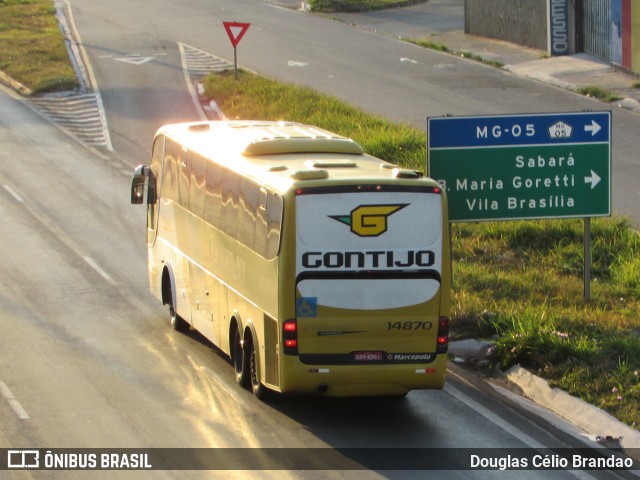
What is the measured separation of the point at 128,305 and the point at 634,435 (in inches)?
364

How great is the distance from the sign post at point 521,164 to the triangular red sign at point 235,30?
17.8 metres

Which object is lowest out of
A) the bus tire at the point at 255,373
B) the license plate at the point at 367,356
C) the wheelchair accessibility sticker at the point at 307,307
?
the bus tire at the point at 255,373

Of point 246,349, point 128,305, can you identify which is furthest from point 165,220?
point 246,349

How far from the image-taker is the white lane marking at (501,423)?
1195cm

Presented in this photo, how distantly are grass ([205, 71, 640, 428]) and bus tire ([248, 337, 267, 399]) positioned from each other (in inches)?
Result: 127

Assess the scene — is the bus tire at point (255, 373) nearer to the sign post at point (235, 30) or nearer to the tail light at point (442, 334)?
the tail light at point (442, 334)

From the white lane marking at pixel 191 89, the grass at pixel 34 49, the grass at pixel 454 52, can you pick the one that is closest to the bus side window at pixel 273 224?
the white lane marking at pixel 191 89

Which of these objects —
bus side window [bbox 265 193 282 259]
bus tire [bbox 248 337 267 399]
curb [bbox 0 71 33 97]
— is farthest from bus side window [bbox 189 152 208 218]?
curb [bbox 0 71 33 97]

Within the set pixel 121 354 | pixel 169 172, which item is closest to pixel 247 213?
pixel 121 354

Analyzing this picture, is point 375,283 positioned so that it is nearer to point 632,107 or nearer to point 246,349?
point 246,349

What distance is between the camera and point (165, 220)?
18.4 meters

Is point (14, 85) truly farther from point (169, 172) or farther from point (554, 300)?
point (554, 300)

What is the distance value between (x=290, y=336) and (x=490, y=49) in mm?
31391

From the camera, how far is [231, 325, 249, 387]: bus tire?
14.7 meters
